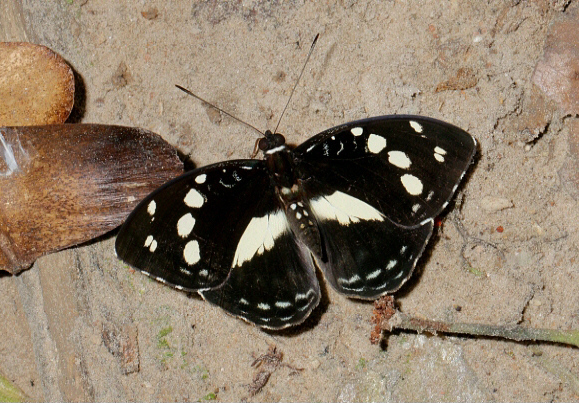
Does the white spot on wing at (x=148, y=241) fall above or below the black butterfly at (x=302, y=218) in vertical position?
below

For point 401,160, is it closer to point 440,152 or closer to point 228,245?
point 440,152

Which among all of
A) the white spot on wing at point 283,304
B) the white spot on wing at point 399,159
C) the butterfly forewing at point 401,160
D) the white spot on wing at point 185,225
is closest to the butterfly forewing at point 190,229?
the white spot on wing at point 185,225

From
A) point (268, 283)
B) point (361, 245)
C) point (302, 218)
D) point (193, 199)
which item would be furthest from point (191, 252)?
point (361, 245)

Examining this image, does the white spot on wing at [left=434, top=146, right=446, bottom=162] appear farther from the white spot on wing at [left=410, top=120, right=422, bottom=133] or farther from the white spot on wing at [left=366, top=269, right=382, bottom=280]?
the white spot on wing at [left=366, top=269, right=382, bottom=280]

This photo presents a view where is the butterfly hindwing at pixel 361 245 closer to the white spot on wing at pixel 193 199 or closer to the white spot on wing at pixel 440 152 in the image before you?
the white spot on wing at pixel 440 152

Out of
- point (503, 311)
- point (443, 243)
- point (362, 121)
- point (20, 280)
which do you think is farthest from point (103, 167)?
point (503, 311)

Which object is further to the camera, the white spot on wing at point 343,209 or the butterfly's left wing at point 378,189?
the white spot on wing at point 343,209

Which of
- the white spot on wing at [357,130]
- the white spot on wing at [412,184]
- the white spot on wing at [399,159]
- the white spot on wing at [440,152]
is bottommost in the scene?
the white spot on wing at [412,184]
